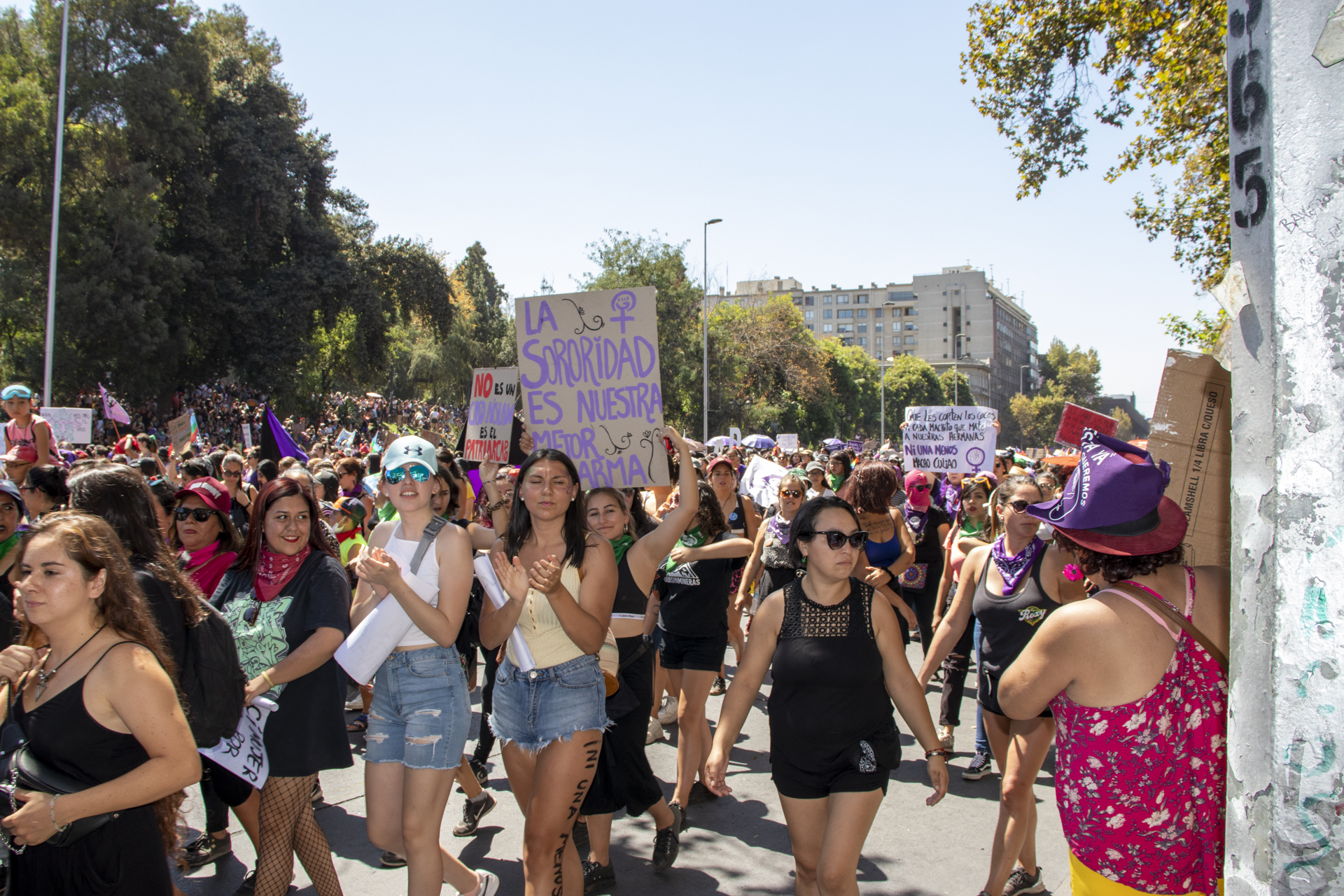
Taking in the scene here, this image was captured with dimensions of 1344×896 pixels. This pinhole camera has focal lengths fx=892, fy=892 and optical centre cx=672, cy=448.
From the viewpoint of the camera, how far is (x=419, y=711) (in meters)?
3.45

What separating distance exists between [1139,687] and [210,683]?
2842 millimetres

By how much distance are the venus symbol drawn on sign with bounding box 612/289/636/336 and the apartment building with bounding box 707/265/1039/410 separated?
118m

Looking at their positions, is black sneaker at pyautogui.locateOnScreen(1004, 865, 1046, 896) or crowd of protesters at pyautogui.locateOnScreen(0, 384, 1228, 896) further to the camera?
black sneaker at pyautogui.locateOnScreen(1004, 865, 1046, 896)

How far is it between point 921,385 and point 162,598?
93.3 meters

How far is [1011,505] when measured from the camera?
14.7 ft

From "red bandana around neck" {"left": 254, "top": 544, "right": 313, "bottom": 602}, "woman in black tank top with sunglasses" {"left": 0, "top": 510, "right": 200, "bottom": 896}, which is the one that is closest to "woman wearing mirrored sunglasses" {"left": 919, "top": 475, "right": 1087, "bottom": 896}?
"red bandana around neck" {"left": 254, "top": 544, "right": 313, "bottom": 602}

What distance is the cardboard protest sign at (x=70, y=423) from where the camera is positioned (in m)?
12.7

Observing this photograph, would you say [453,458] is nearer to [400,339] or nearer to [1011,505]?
[1011,505]

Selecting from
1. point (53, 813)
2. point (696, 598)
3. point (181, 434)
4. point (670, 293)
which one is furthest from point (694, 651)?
point (670, 293)

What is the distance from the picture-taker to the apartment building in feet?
421

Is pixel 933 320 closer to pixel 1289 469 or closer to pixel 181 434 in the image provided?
pixel 181 434

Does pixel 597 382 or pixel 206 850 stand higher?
pixel 597 382

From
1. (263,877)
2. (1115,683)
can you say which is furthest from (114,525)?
(1115,683)

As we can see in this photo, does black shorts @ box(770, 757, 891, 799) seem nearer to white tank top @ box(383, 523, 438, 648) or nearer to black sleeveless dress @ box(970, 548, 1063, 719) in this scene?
black sleeveless dress @ box(970, 548, 1063, 719)
